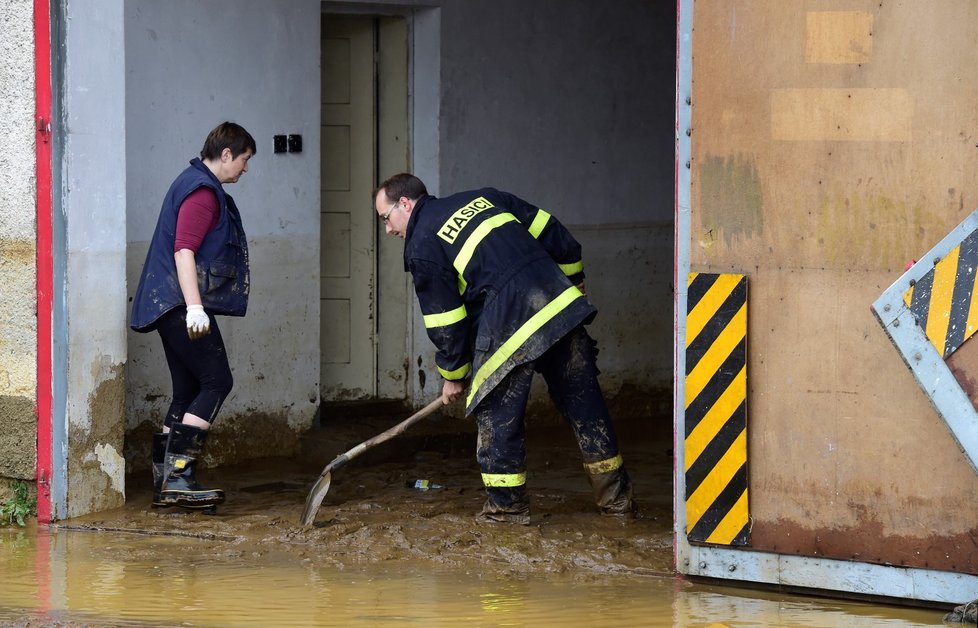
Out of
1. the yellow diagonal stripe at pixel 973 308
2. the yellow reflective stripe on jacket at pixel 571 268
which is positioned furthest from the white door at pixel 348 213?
the yellow diagonal stripe at pixel 973 308

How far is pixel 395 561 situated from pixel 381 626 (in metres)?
0.93

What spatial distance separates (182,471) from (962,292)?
372cm

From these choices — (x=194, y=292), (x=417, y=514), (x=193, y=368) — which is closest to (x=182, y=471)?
(x=193, y=368)

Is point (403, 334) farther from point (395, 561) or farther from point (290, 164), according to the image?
point (395, 561)

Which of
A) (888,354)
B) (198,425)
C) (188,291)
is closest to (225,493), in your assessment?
(198,425)

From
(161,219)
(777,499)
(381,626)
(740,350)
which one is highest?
(161,219)

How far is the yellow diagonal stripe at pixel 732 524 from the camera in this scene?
5395mm

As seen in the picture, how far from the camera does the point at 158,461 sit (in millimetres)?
6902

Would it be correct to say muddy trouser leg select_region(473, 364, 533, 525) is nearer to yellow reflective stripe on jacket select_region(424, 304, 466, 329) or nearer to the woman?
yellow reflective stripe on jacket select_region(424, 304, 466, 329)

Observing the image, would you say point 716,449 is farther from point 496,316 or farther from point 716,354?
point 496,316

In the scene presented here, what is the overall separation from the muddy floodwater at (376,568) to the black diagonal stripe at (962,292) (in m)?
1.04

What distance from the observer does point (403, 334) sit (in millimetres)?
9109

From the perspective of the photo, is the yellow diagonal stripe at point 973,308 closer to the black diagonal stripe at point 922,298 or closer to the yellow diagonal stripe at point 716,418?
the black diagonal stripe at point 922,298

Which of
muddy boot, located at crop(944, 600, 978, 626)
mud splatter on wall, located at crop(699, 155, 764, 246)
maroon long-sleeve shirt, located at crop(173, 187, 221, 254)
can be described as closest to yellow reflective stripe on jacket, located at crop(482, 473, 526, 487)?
mud splatter on wall, located at crop(699, 155, 764, 246)
